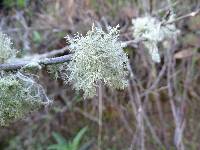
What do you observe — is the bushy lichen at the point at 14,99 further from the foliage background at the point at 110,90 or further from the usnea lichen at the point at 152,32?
the foliage background at the point at 110,90

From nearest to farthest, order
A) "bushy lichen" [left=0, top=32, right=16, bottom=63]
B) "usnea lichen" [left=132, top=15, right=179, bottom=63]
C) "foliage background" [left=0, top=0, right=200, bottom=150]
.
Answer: "bushy lichen" [left=0, top=32, right=16, bottom=63] < "usnea lichen" [left=132, top=15, right=179, bottom=63] < "foliage background" [left=0, top=0, right=200, bottom=150]

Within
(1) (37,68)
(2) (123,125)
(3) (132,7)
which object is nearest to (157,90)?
(2) (123,125)

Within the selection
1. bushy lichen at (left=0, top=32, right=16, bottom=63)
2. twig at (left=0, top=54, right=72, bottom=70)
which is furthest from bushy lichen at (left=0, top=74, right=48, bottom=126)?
bushy lichen at (left=0, top=32, right=16, bottom=63)

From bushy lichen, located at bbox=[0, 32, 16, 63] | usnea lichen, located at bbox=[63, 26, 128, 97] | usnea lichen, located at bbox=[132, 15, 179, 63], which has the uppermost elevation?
usnea lichen, located at bbox=[132, 15, 179, 63]

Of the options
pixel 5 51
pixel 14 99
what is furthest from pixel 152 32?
pixel 14 99

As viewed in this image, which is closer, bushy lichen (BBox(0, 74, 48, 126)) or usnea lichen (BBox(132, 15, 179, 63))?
bushy lichen (BBox(0, 74, 48, 126))

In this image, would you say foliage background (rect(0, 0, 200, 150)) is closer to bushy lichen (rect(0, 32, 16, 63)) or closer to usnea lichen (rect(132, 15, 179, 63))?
usnea lichen (rect(132, 15, 179, 63))

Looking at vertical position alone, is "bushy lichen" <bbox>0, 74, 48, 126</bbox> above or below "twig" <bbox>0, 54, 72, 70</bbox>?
below
